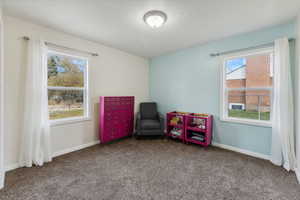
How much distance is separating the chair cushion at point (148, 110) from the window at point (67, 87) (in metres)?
1.51

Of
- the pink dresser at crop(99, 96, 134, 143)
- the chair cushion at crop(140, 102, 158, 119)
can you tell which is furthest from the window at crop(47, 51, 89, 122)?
the chair cushion at crop(140, 102, 158, 119)

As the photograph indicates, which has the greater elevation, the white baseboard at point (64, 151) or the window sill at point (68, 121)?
the window sill at point (68, 121)

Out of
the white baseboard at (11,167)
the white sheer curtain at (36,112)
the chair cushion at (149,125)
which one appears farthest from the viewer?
the chair cushion at (149,125)

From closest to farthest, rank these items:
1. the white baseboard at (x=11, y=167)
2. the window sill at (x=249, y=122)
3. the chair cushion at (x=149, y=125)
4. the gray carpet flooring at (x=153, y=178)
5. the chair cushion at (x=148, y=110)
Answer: the gray carpet flooring at (x=153, y=178), the white baseboard at (x=11, y=167), the window sill at (x=249, y=122), the chair cushion at (x=149, y=125), the chair cushion at (x=148, y=110)

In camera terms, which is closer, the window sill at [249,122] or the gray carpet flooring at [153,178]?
the gray carpet flooring at [153,178]

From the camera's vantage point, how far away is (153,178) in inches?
70.8

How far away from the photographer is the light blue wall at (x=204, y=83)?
7.82ft

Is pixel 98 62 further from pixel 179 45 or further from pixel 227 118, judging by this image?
pixel 227 118

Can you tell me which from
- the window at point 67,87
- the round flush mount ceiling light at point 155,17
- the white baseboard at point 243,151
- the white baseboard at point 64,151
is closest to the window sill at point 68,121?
the window at point 67,87

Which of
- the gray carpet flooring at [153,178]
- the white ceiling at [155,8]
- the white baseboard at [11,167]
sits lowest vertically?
the gray carpet flooring at [153,178]

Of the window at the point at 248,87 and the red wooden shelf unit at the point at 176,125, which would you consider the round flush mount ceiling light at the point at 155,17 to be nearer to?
the window at the point at 248,87

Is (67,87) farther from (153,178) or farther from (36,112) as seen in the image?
(153,178)

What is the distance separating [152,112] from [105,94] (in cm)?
143

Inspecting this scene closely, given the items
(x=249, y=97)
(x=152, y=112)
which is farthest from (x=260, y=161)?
(x=152, y=112)
